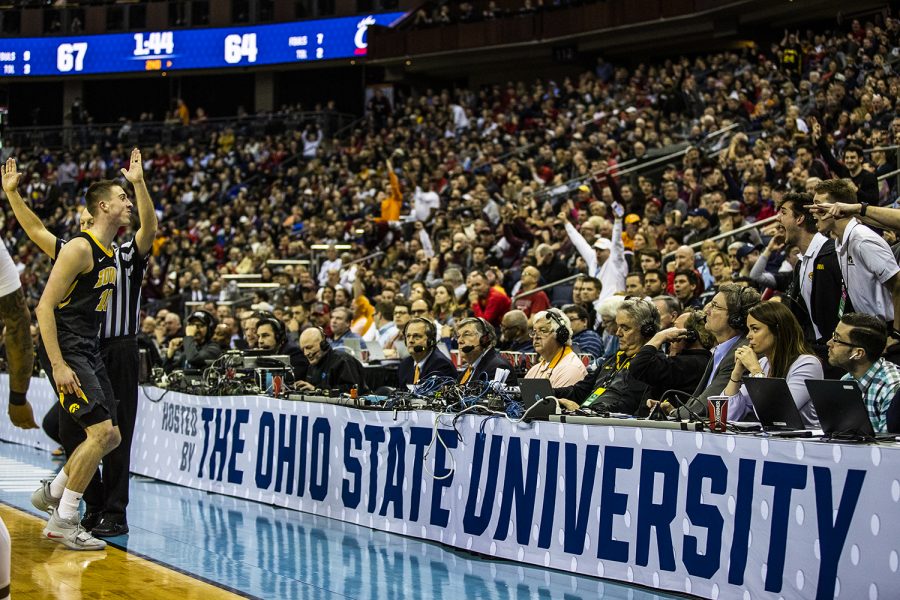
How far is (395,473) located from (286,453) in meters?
1.36

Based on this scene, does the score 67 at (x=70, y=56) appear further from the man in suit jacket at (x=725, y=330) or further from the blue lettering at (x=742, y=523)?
the blue lettering at (x=742, y=523)

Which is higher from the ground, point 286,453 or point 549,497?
point 549,497

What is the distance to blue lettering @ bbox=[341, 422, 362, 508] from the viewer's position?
7.39m

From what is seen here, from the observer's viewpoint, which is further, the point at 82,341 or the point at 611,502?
the point at 82,341

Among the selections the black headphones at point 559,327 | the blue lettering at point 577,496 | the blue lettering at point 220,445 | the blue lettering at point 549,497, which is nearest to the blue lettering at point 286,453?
the blue lettering at point 220,445

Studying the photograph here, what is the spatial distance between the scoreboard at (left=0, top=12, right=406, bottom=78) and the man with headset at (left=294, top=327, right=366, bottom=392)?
20247mm

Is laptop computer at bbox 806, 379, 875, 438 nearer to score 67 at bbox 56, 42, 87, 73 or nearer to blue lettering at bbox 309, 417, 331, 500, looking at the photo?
blue lettering at bbox 309, 417, 331, 500

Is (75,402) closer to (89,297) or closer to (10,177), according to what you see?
(89,297)

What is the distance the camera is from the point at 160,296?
19.7 m

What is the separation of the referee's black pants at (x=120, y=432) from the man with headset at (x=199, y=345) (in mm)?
3511

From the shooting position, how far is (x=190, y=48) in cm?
3173

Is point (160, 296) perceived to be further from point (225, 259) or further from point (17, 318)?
point (17, 318)

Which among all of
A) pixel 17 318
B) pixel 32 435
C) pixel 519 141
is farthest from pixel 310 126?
pixel 17 318

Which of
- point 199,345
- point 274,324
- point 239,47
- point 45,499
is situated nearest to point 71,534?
point 45,499
